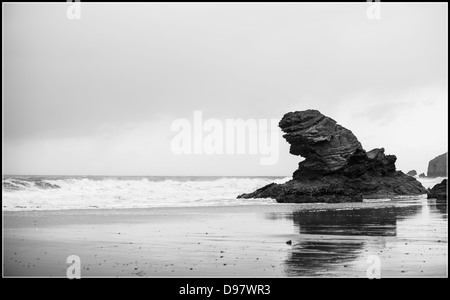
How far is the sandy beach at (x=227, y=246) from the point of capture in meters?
13.5

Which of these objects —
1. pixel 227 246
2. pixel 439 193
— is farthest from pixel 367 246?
pixel 439 193

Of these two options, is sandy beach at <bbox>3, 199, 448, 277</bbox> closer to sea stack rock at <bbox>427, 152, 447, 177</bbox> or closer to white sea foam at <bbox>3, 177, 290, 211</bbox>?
white sea foam at <bbox>3, 177, 290, 211</bbox>

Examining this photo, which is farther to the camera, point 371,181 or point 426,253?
point 371,181

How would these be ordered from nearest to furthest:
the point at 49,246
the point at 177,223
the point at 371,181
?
the point at 49,246 → the point at 177,223 → the point at 371,181

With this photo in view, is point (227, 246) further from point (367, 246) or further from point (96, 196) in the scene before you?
point (96, 196)

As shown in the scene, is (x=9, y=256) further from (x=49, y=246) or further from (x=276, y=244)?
(x=276, y=244)

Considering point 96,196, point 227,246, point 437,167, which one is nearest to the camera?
point 227,246

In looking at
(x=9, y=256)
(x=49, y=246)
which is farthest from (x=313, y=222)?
(x=9, y=256)

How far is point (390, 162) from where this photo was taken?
5766 centimetres

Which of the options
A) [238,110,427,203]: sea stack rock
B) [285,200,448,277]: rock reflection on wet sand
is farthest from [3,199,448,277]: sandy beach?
[238,110,427,203]: sea stack rock

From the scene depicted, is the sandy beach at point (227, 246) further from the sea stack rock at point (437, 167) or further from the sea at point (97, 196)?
the sea stack rock at point (437, 167)

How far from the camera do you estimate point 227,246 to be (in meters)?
17.4
